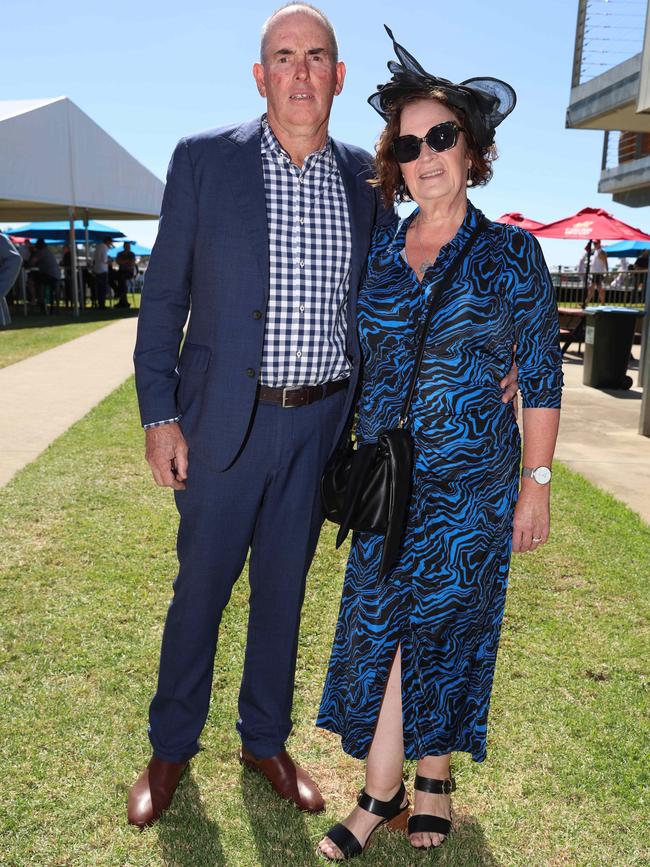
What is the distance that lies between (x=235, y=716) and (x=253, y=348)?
1614 millimetres

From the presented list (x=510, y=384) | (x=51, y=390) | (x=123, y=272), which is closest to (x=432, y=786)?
(x=510, y=384)

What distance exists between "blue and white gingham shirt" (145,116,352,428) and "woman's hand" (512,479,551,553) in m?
0.73

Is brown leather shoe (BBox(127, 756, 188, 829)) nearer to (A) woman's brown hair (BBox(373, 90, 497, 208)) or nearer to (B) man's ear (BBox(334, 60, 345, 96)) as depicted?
(A) woman's brown hair (BBox(373, 90, 497, 208))

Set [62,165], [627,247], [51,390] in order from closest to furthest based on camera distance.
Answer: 1. [51,390]
2. [62,165]
3. [627,247]

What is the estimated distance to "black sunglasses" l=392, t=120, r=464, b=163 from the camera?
2.39 meters

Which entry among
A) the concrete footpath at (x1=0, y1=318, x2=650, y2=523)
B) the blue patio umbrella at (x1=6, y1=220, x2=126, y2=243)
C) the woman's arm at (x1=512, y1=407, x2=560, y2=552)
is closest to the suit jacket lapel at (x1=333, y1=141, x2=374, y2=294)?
the woman's arm at (x1=512, y1=407, x2=560, y2=552)

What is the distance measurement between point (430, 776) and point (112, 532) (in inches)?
130

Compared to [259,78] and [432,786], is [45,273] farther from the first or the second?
[432,786]

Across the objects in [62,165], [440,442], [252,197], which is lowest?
[440,442]

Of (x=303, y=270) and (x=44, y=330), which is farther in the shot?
(x=44, y=330)

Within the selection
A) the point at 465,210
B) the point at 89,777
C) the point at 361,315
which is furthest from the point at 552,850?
the point at 465,210

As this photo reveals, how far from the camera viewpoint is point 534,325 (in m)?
2.36

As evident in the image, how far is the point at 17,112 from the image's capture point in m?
20.3

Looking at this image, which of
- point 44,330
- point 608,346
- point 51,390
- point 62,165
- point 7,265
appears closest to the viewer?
point 7,265
